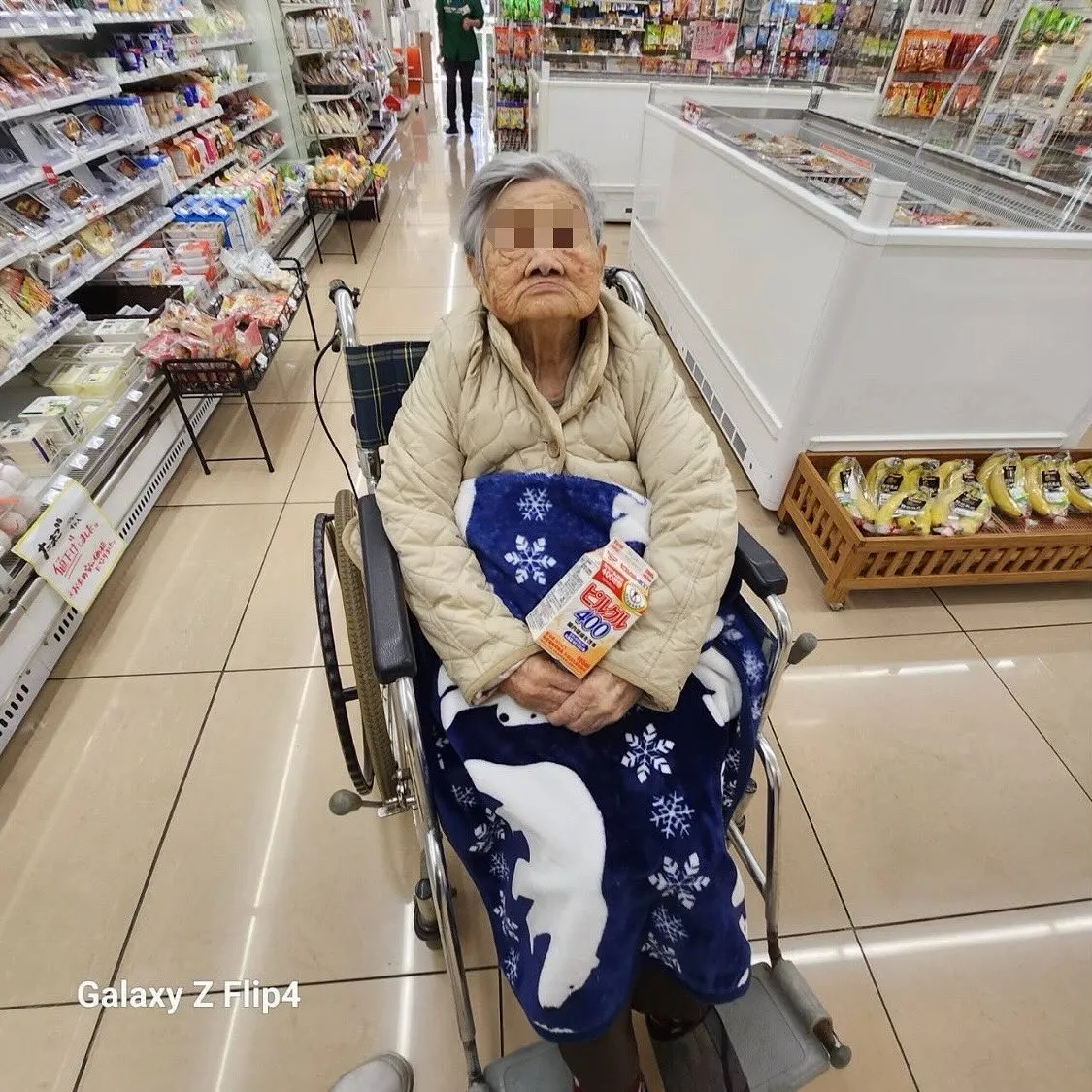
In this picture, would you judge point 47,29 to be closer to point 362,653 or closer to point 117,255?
point 117,255

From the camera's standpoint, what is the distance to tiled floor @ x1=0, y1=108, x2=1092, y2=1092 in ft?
3.73

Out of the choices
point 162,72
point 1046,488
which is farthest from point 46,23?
point 1046,488

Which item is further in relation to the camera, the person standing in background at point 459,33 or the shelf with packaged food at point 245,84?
the person standing in background at point 459,33

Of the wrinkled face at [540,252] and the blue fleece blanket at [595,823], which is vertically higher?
the wrinkled face at [540,252]

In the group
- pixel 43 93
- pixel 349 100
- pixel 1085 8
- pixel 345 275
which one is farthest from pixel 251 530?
pixel 349 100

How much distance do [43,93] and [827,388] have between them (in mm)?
2468

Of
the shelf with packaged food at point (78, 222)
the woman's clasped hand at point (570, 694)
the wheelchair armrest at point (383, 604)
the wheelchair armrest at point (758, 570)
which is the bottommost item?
the woman's clasped hand at point (570, 694)

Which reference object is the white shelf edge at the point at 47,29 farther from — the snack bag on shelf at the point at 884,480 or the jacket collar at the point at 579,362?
the snack bag on shelf at the point at 884,480

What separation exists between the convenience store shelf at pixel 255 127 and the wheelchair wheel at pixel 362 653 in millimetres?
3368

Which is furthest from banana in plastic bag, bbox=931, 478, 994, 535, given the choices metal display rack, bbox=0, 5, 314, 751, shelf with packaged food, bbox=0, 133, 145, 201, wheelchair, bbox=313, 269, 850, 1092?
shelf with packaged food, bbox=0, 133, 145, 201

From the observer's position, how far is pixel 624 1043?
887mm

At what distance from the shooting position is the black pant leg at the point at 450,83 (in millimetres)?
7116

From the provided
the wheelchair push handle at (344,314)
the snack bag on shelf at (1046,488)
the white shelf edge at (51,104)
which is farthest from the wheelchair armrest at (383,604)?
the snack bag on shelf at (1046,488)
